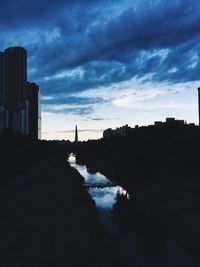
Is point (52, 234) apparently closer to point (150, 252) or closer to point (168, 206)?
point (150, 252)

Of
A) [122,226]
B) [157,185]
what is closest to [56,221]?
[122,226]

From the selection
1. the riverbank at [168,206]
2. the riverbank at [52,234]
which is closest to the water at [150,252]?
the riverbank at [168,206]

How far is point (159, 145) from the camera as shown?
87.9 m

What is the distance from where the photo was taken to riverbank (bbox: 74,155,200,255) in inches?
1506

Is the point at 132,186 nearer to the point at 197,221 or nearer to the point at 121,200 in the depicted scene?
the point at 121,200

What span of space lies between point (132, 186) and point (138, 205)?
819 inches

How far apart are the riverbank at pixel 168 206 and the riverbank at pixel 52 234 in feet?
21.8

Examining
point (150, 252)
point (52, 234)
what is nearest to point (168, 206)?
point (150, 252)

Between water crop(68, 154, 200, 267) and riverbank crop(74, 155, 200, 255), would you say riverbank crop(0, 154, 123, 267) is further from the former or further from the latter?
riverbank crop(74, 155, 200, 255)

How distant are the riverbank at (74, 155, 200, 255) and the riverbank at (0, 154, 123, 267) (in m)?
6.64

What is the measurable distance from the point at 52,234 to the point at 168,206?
68.9ft

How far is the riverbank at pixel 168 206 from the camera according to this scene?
126 feet

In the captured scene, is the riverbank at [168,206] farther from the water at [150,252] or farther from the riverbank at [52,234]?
the riverbank at [52,234]

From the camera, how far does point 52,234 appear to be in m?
36.9
